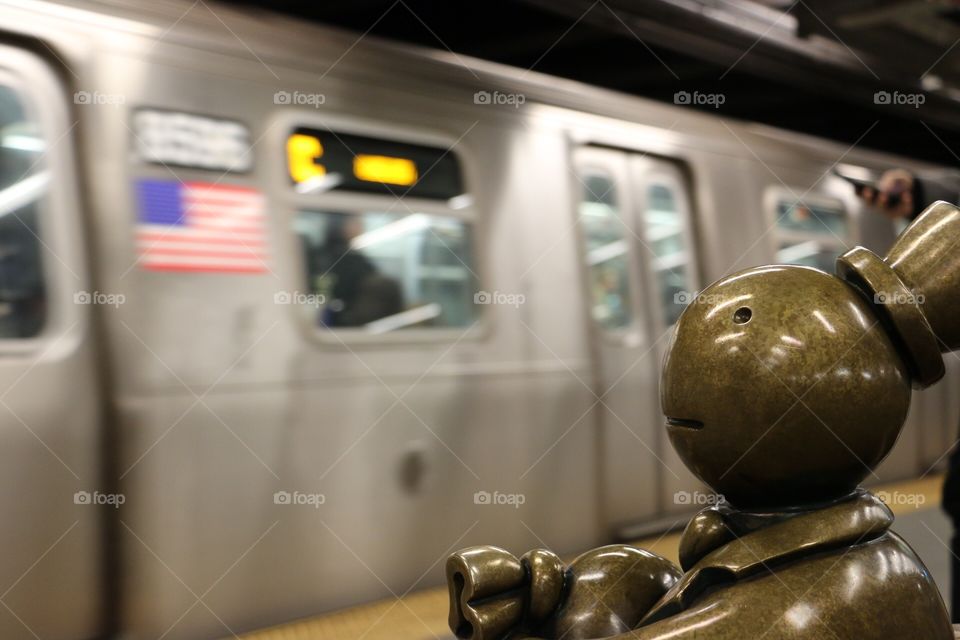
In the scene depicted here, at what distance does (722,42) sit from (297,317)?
2865 mm

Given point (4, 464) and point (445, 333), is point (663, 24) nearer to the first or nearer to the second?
point (445, 333)

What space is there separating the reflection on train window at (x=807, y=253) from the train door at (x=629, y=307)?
99cm

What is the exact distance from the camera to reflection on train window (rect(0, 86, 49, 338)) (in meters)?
2.84

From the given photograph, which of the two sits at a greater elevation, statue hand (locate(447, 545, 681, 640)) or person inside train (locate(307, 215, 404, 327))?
person inside train (locate(307, 215, 404, 327))

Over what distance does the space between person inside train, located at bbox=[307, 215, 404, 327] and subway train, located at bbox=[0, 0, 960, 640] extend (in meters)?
0.01

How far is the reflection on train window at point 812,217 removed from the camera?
5.62 m

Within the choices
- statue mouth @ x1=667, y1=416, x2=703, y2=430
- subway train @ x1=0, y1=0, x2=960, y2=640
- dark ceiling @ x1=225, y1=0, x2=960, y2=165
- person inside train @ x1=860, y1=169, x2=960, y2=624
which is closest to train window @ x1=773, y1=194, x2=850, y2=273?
dark ceiling @ x1=225, y1=0, x2=960, y2=165

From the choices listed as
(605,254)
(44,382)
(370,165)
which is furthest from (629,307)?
(44,382)

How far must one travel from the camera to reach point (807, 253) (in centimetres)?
581

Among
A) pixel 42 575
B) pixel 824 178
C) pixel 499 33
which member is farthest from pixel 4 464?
pixel 824 178

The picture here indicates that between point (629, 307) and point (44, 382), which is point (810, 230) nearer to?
point (629, 307)

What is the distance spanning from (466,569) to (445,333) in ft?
8.66

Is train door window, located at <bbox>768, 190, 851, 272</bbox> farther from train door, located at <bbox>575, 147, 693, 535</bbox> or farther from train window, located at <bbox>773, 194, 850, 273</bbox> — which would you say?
train door, located at <bbox>575, 147, 693, 535</bbox>

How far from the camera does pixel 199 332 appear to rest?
3184 mm
